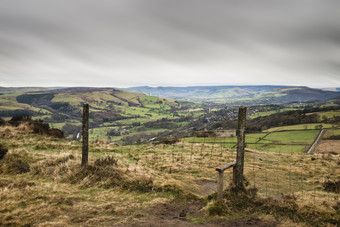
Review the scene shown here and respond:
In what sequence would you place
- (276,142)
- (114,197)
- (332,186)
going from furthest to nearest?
(276,142)
(332,186)
(114,197)

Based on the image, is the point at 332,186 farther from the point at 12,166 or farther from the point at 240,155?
the point at 12,166

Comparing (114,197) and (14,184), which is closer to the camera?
(114,197)

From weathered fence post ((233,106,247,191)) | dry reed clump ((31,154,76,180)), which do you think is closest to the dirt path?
weathered fence post ((233,106,247,191))

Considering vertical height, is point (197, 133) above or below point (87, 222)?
above

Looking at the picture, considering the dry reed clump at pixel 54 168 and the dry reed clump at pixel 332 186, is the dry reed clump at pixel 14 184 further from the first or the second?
the dry reed clump at pixel 332 186

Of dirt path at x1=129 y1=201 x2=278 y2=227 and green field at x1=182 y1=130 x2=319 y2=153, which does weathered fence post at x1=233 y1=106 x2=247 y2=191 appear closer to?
dirt path at x1=129 y1=201 x2=278 y2=227

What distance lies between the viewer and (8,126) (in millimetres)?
19109

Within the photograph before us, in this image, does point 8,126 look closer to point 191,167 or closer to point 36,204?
point 36,204

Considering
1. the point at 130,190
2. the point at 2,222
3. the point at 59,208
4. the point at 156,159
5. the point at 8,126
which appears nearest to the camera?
the point at 2,222

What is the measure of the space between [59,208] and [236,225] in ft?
17.1

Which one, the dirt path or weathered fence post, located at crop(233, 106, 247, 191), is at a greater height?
weathered fence post, located at crop(233, 106, 247, 191)

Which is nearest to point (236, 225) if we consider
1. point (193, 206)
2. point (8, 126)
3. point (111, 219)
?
point (193, 206)

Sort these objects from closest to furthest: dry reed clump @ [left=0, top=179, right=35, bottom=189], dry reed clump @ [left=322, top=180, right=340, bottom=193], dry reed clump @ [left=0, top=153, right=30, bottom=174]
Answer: dry reed clump @ [left=0, top=179, right=35, bottom=189]
dry reed clump @ [left=322, top=180, right=340, bottom=193]
dry reed clump @ [left=0, top=153, right=30, bottom=174]

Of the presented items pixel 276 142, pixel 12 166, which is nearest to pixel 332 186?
pixel 12 166
